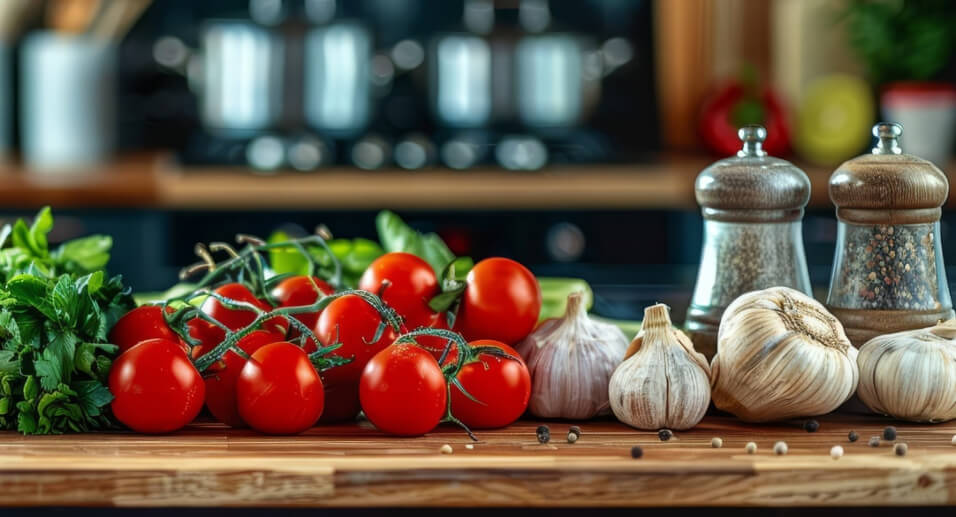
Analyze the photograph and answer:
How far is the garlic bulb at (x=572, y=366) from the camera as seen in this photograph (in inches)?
46.3

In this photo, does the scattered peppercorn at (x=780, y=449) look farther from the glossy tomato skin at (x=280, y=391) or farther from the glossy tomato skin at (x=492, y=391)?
the glossy tomato skin at (x=280, y=391)

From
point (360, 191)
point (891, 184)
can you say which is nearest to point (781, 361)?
point (891, 184)

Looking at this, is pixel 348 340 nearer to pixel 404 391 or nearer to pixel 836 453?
pixel 404 391

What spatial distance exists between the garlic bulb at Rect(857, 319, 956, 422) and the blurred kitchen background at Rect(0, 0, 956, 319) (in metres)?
1.57

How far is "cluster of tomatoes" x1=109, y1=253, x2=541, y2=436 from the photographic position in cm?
108

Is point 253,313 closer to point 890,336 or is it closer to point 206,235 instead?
point 890,336

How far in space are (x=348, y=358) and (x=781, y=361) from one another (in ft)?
1.26

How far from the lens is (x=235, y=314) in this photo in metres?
1.21

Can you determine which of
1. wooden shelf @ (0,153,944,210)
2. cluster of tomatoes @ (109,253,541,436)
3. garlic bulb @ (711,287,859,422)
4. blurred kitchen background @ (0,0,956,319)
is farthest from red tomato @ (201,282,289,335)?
wooden shelf @ (0,153,944,210)

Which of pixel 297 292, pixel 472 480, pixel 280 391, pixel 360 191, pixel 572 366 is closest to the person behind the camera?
pixel 472 480

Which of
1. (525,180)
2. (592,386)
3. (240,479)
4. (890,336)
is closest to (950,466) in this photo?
(890,336)

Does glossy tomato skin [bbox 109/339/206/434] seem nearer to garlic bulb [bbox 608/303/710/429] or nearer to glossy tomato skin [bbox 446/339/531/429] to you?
glossy tomato skin [bbox 446/339/531/429]

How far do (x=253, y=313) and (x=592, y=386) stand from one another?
1.09 ft

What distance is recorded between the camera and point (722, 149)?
3.49m
